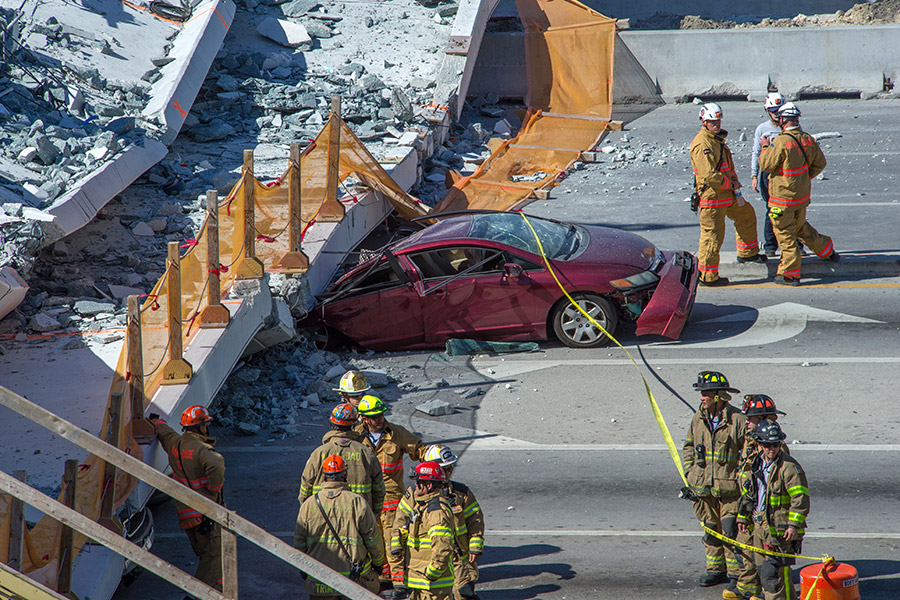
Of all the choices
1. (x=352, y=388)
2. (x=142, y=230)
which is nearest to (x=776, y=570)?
(x=352, y=388)

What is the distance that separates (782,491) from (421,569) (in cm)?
240

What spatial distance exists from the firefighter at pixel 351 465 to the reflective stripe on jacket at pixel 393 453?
372 mm

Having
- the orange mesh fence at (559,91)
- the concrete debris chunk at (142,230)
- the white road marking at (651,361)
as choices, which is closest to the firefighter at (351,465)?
the white road marking at (651,361)

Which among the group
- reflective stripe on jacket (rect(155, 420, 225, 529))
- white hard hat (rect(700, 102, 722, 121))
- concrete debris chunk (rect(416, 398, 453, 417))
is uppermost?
white hard hat (rect(700, 102, 722, 121))

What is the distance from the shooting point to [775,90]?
66.4ft

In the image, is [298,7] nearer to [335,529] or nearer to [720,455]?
[720,455]

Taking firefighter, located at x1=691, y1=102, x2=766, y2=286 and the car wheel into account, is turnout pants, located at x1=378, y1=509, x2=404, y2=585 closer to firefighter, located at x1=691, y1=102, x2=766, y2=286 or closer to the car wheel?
the car wheel

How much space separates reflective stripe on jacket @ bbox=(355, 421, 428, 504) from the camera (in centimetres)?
730

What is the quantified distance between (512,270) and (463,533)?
494cm

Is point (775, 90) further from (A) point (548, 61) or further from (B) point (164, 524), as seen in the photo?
(B) point (164, 524)

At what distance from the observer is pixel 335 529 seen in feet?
20.1

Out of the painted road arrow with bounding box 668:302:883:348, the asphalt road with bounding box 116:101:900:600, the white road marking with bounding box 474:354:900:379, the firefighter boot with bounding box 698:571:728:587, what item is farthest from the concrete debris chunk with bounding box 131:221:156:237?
the firefighter boot with bounding box 698:571:728:587

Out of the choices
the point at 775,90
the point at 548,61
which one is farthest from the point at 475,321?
the point at 775,90

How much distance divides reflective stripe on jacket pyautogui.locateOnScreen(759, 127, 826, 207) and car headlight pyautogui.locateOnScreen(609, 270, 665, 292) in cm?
225
